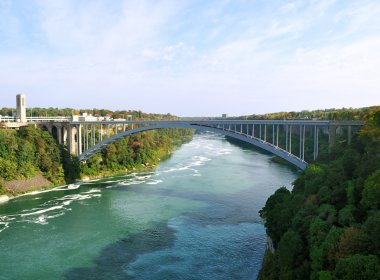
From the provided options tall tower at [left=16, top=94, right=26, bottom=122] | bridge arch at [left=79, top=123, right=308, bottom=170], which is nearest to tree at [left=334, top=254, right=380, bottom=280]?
bridge arch at [left=79, top=123, right=308, bottom=170]

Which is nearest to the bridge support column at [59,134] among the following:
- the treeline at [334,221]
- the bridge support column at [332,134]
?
the treeline at [334,221]

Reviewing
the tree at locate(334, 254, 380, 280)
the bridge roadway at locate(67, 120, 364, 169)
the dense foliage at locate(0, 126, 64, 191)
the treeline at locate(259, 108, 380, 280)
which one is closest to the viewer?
the tree at locate(334, 254, 380, 280)

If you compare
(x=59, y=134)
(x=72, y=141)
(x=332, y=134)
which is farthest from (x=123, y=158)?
(x=332, y=134)

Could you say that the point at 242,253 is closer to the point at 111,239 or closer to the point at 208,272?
the point at 208,272

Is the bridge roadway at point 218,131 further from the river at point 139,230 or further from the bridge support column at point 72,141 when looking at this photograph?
the river at point 139,230

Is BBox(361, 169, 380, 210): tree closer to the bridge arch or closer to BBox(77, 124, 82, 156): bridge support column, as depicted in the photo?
the bridge arch

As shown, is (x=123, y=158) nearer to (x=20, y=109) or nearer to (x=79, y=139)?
(x=79, y=139)

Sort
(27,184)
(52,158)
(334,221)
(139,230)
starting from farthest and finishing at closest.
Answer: (52,158) < (27,184) < (139,230) < (334,221)
